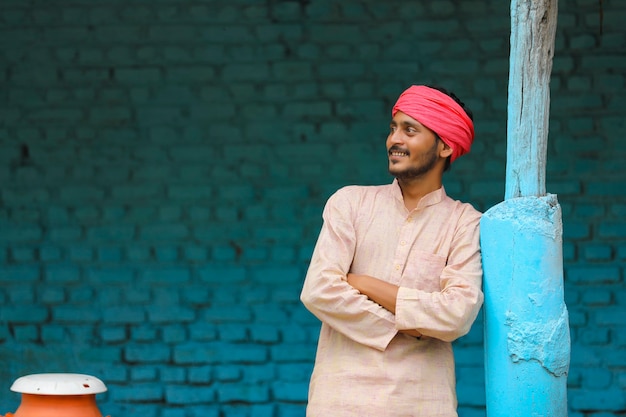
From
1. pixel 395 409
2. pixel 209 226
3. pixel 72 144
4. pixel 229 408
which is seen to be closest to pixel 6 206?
pixel 72 144

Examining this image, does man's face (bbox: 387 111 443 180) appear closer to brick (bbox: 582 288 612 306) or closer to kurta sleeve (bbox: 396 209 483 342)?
kurta sleeve (bbox: 396 209 483 342)

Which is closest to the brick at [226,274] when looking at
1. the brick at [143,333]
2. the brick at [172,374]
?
the brick at [143,333]

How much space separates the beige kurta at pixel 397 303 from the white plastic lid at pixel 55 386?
1.03 m

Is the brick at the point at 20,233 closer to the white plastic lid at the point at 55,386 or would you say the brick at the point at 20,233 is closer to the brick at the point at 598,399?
the white plastic lid at the point at 55,386

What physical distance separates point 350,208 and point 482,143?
222cm

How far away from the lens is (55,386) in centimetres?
409

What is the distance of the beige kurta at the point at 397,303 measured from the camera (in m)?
3.49

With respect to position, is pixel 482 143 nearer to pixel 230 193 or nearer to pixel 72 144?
pixel 230 193

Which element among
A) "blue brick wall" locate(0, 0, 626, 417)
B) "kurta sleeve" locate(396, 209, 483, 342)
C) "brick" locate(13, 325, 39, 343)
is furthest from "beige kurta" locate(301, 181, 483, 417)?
"brick" locate(13, 325, 39, 343)

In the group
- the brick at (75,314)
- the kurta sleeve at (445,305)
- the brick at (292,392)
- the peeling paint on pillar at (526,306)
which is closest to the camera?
the kurta sleeve at (445,305)

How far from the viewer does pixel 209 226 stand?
5.89m

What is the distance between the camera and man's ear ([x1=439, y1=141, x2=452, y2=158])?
3748 millimetres

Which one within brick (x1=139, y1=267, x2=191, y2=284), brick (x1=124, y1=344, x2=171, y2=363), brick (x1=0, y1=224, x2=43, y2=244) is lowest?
brick (x1=124, y1=344, x2=171, y2=363)

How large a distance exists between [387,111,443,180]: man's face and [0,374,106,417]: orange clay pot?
5.04 ft
